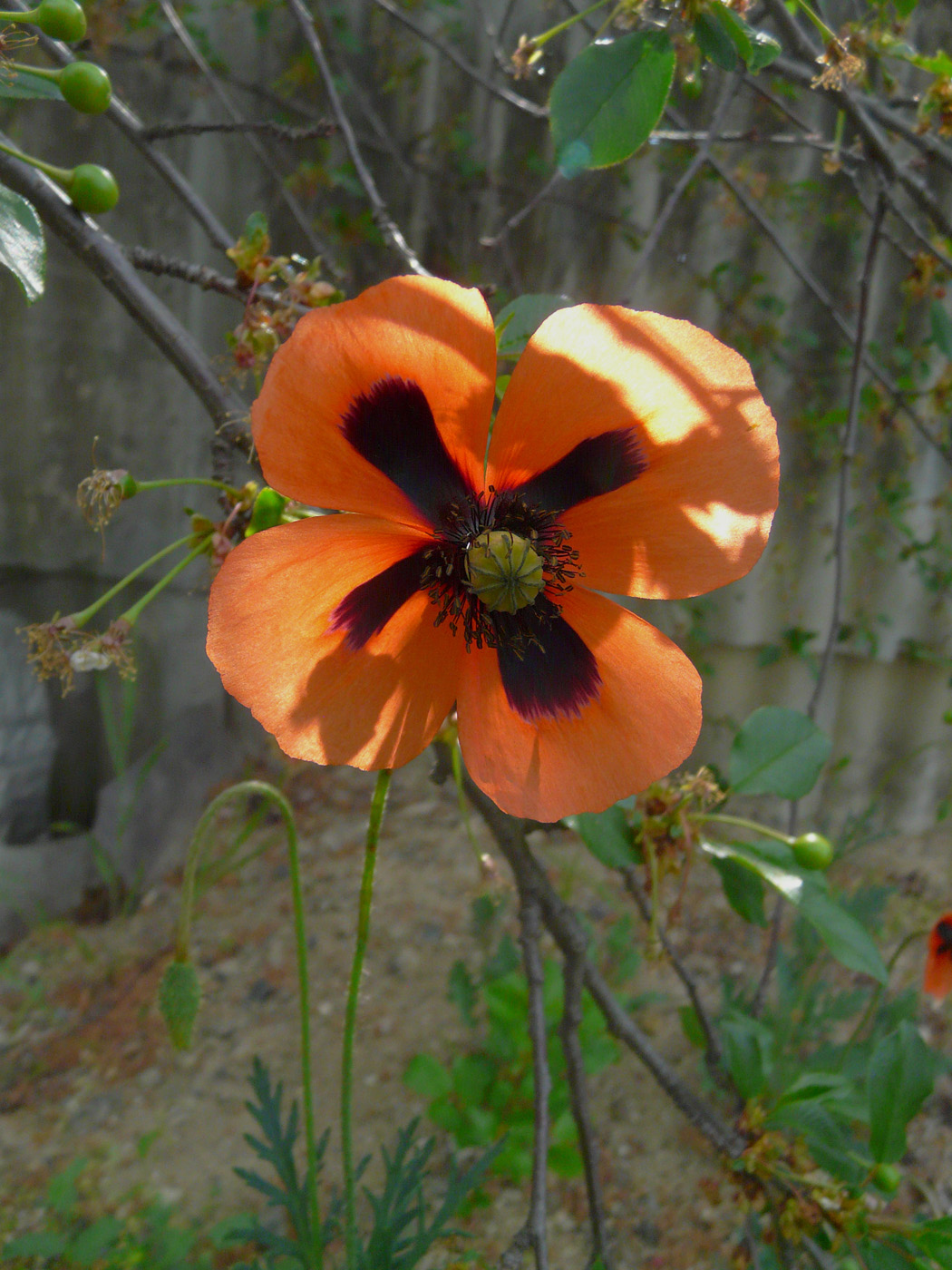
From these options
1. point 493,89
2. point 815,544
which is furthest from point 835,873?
point 493,89

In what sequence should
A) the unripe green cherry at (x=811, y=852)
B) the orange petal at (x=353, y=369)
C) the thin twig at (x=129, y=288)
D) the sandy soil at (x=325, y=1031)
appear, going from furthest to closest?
the sandy soil at (x=325, y=1031), the unripe green cherry at (x=811, y=852), the thin twig at (x=129, y=288), the orange petal at (x=353, y=369)

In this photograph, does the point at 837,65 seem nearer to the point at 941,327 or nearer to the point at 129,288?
the point at 941,327

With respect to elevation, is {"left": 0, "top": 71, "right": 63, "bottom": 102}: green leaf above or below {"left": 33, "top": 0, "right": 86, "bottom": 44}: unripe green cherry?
below

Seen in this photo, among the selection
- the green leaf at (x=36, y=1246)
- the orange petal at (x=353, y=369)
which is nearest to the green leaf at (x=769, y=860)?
the orange petal at (x=353, y=369)

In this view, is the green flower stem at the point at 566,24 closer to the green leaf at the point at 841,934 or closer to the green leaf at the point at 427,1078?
the green leaf at the point at 841,934

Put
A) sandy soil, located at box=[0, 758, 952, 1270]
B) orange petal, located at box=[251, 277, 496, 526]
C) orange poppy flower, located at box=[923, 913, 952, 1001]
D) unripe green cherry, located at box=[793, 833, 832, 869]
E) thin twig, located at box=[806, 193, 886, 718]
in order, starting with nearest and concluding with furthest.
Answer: orange petal, located at box=[251, 277, 496, 526] < unripe green cherry, located at box=[793, 833, 832, 869] < thin twig, located at box=[806, 193, 886, 718] < orange poppy flower, located at box=[923, 913, 952, 1001] < sandy soil, located at box=[0, 758, 952, 1270]

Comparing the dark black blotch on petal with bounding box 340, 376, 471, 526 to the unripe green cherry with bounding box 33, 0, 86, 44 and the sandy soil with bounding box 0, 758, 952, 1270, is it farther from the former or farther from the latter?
the sandy soil with bounding box 0, 758, 952, 1270

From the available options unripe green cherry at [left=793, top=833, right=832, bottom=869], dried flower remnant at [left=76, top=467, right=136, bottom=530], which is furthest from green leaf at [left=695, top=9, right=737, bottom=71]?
unripe green cherry at [left=793, top=833, right=832, bottom=869]
